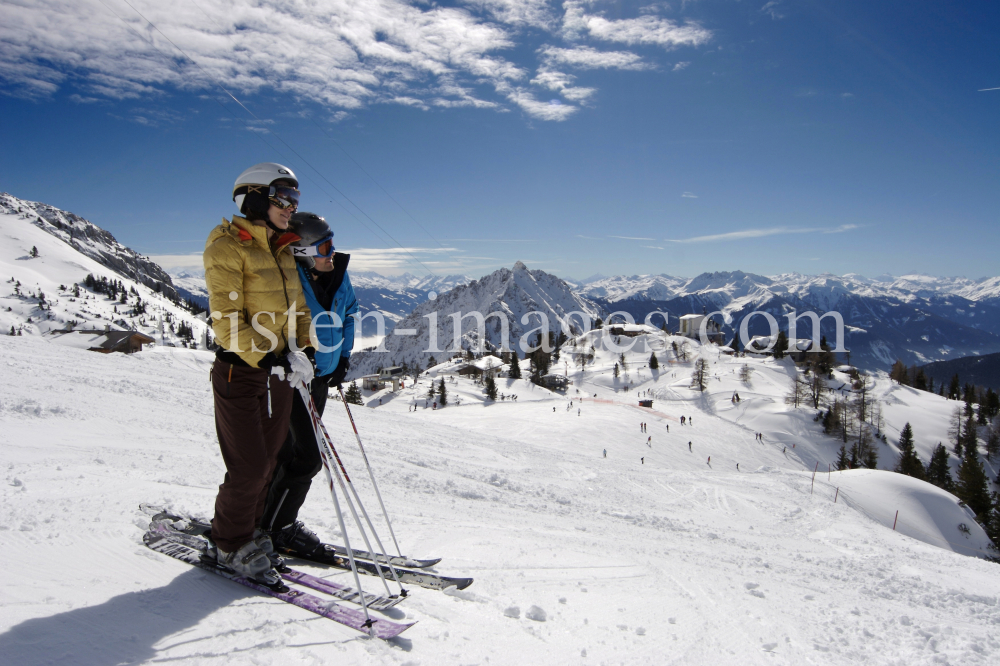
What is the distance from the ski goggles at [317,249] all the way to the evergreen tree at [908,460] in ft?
210

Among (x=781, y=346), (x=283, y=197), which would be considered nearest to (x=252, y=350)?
(x=283, y=197)

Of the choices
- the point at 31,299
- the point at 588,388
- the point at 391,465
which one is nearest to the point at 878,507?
the point at 391,465

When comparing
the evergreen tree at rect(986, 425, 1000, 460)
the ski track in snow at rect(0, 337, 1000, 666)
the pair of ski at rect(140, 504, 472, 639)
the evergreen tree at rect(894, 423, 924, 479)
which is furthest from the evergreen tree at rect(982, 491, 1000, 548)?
the pair of ski at rect(140, 504, 472, 639)

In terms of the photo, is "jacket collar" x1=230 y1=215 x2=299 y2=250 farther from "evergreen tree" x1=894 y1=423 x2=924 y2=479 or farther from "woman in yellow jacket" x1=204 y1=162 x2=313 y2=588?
"evergreen tree" x1=894 y1=423 x2=924 y2=479

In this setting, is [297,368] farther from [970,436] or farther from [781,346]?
[781,346]

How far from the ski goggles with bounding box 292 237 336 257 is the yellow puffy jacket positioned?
83 mm

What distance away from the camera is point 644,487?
14.9 meters

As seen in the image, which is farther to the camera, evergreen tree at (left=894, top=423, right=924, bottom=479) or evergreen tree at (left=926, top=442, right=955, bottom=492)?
evergreen tree at (left=894, top=423, right=924, bottom=479)

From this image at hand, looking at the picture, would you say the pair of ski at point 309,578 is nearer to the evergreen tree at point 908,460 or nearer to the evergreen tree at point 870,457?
the evergreen tree at point 908,460

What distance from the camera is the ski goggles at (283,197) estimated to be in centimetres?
335

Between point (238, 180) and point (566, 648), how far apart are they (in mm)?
3870

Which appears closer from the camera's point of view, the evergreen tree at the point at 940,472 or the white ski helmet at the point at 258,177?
the white ski helmet at the point at 258,177

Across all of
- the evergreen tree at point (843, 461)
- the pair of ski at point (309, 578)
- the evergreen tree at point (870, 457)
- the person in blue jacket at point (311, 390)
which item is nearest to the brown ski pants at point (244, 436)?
the pair of ski at point (309, 578)

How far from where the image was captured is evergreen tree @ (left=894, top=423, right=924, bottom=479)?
50.8 m
